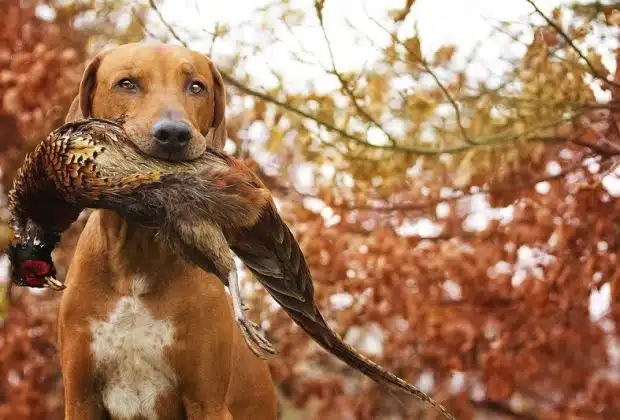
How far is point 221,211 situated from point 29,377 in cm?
509

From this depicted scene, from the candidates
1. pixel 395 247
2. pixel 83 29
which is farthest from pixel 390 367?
pixel 83 29

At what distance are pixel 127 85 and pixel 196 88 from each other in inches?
9.0

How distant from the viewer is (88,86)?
359 cm

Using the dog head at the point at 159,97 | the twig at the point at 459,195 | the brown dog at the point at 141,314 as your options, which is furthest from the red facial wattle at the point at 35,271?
the twig at the point at 459,195

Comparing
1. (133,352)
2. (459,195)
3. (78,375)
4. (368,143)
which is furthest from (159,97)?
(459,195)

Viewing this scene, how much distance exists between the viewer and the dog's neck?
3.46m

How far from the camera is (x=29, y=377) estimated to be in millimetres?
7629

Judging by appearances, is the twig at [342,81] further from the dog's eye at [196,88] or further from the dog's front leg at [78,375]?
the dog's front leg at [78,375]

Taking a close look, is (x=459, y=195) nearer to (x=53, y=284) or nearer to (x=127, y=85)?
(x=127, y=85)

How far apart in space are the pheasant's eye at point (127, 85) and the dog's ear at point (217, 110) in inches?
14.6

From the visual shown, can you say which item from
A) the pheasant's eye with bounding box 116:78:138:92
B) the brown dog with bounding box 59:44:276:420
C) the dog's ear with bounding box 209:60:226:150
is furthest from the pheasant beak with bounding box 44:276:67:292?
the dog's ear with bounding box 209:60:226:150

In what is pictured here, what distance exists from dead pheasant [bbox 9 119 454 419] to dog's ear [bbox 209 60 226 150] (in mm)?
475

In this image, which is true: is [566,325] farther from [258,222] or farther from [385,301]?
[258,222]

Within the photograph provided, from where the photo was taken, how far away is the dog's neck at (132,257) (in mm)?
3463
